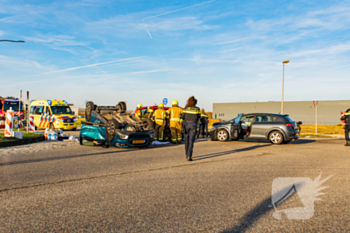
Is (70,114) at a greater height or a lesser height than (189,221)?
greater

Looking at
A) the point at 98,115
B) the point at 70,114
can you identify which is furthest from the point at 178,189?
the point at 70,114

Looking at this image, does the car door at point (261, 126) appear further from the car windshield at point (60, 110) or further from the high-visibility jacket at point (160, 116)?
the car windshield at point (60, 110)

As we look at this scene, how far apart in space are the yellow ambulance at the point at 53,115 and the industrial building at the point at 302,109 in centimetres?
3289

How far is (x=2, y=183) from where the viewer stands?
551cm

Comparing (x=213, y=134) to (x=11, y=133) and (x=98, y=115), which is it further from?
(x=11, y=133)

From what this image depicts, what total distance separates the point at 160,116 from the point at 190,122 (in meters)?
5.09

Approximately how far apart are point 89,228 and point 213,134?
1241 centimetres

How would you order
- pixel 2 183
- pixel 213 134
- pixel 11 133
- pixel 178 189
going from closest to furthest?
pixel 178 189 < pixel 2 183 < pixel 11 133 < pixel 213 134

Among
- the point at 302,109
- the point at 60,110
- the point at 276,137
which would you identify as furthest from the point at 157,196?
the point at 302,109

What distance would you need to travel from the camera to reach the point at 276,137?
45.6ft

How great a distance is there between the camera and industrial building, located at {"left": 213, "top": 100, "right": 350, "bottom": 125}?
4066 centimetres

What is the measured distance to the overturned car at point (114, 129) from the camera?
36.0ft

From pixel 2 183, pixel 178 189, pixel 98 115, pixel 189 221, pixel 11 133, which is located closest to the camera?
pixel 189 221

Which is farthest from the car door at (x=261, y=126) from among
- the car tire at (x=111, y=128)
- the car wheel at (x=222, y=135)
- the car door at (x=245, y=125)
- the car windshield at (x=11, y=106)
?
the car windshield at (x=11, y=106)
